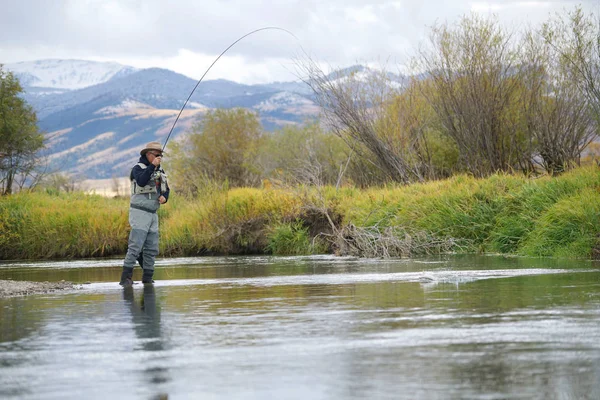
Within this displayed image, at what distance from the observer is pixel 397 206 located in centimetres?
1978

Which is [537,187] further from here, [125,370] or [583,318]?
[125,370]

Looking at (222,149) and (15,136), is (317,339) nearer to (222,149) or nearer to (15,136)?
(15,136)

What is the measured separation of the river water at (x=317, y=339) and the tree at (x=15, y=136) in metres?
19.6

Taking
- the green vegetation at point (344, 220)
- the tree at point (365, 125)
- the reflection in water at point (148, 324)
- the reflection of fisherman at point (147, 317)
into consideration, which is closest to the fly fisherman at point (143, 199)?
the reflection in water at point (148, 324)

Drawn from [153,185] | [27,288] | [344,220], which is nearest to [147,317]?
[27,288]

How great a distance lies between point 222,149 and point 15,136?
13503 mm

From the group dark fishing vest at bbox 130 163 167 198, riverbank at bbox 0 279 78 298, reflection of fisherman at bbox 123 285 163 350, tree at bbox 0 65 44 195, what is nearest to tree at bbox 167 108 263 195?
tree at bbox 0 65 44 195

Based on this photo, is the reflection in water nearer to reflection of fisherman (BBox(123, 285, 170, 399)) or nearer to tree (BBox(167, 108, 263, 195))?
reflection of fisherman (BBox(123, 285, 170, 399))

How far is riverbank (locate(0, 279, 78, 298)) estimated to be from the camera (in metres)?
11.9

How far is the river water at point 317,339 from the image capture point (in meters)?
5.46

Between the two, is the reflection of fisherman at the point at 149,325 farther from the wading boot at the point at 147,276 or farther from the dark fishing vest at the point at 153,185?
the dark fishing vest at the point at 153,185

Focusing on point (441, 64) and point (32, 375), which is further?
point (441, 64)

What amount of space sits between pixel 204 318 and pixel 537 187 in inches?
408

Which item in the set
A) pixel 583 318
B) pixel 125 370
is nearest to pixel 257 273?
pixel 583 318
